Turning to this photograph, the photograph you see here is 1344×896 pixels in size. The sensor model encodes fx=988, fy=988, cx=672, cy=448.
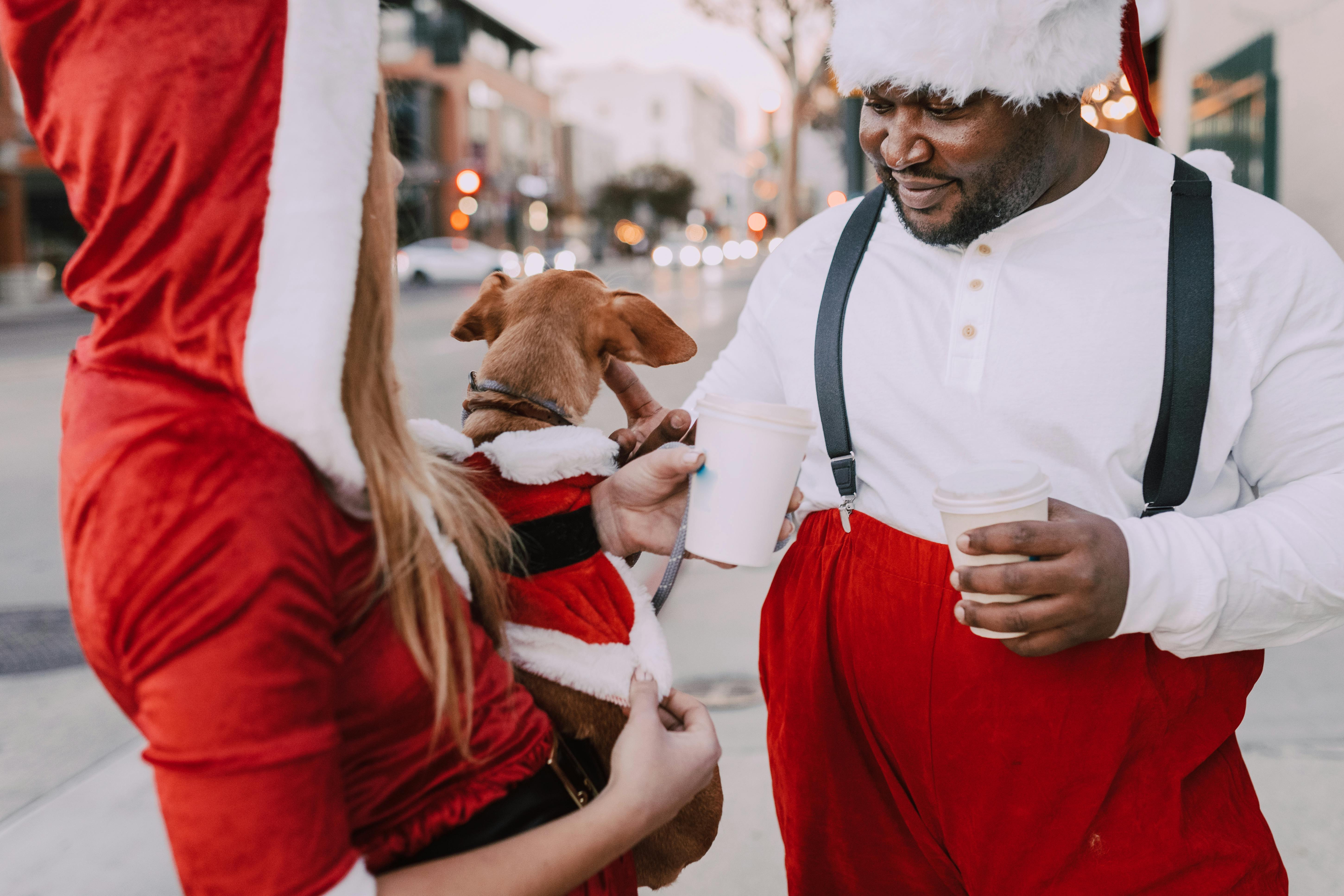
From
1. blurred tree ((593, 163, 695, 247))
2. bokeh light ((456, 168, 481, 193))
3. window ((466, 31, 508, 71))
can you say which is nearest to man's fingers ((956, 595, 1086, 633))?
bokeh light ((456, 168, 481, 193))

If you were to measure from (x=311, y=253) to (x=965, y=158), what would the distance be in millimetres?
1102

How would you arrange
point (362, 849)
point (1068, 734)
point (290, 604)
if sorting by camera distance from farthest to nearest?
point (1068, 734), point (362, 849), point (290, 604)

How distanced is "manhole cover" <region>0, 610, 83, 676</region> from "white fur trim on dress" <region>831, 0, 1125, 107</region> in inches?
160

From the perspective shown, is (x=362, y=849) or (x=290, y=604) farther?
(x=362, y=849)

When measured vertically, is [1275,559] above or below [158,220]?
below

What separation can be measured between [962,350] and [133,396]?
3.99ft

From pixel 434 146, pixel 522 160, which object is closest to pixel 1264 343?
pixel 434 146

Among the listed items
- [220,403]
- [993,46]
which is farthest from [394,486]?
[993,46]

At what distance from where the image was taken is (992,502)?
4.12 feet

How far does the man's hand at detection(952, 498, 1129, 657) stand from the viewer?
127 centimetres

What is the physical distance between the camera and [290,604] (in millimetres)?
908

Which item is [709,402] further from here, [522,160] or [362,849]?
[522,160]

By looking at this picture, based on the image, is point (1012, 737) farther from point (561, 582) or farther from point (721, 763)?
point (721, 763)

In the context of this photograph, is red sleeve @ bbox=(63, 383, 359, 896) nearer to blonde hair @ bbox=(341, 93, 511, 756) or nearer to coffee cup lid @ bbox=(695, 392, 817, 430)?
blonde hair @ bbox=(341, 93, 511, 756)
